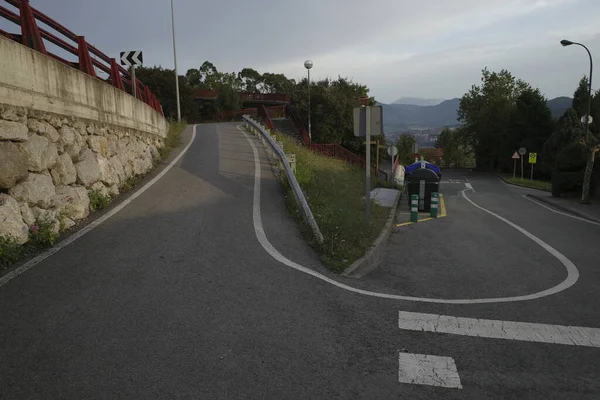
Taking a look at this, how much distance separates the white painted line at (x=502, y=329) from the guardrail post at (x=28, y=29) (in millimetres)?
7195

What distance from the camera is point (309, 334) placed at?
3.88 meters

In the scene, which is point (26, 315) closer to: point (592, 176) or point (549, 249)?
point (549, 249)

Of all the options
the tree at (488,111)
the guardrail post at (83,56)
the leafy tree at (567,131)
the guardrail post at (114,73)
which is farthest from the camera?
the tree at (488,111)

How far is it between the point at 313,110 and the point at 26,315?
32.5m

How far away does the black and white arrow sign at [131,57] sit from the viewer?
41.3 ft

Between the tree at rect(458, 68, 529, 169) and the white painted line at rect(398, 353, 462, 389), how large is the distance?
193 feet

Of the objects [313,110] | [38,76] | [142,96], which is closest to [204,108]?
[313,110]

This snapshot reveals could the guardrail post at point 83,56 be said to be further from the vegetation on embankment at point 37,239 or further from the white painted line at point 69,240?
the vegetation on embankment at point 37,239

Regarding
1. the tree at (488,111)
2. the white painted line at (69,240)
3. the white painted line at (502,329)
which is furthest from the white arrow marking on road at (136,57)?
the tree at (488,111)

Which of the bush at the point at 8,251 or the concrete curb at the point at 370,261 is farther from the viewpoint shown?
the concrete curb at the point at 370,261

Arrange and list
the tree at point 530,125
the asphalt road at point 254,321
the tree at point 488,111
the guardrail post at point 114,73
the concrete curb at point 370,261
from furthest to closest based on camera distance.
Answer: the tree at point 488,111 → the tree at point 530,125 → the guardrail post at point 114,73 → the concrete curb at point 370,261 → the asphalt road at point 254,321

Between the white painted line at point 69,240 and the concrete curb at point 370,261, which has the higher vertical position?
the white painted line at point 69,240

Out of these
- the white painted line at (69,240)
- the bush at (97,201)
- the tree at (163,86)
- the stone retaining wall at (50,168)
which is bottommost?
the white painted line at (69,240)

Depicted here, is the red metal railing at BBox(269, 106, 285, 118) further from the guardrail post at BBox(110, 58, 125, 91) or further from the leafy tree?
the guardrail post at BBox(110, 58, 125, 91)
